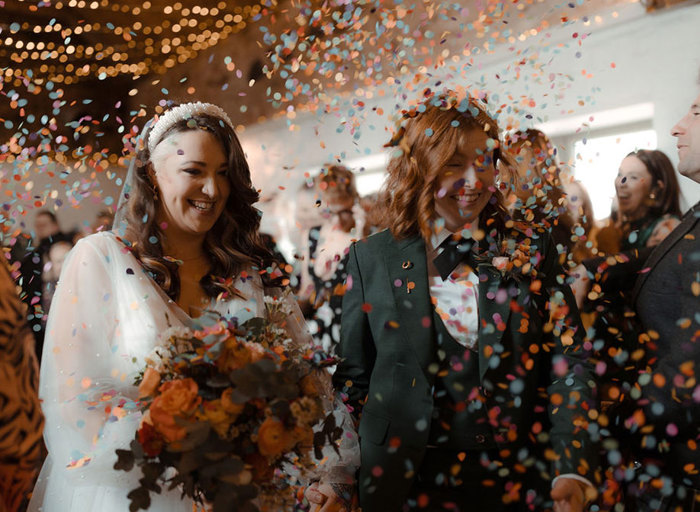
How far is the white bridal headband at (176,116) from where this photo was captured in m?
1.89

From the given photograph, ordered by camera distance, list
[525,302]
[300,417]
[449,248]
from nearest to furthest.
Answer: [300,417] < [525,302] < [449,248]

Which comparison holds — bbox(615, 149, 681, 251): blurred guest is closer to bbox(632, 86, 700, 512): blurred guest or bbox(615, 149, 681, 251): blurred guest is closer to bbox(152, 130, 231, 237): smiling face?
bbox(632, 86, 700, 512): blurred guest

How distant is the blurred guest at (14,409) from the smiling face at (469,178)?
108 cm

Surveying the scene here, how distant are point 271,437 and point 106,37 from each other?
6.36ft

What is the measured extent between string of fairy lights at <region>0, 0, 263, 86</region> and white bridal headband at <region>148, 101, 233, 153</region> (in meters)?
0.78

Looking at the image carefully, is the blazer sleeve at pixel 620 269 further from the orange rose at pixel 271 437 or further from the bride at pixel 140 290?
the orange rose at pixel 271 437

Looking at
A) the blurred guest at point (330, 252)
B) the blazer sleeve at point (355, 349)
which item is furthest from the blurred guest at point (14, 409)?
the blurred guest at point (330, 252)

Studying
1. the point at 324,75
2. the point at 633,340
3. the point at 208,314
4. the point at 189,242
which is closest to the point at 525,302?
the point at 633,340

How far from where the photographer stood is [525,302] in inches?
67.0

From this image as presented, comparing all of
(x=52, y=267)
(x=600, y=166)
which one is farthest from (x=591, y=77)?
(x=52, y=267)

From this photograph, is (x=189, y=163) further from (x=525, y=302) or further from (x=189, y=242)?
(x=525, y=302)

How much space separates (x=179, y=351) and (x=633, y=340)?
121cm

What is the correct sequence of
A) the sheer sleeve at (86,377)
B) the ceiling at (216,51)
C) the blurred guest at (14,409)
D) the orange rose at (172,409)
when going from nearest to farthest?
1. the blurred guest at (14,409)
2. the orange rose at (172,409)
3. the sheer sleeve at (86,377)
4. the ceiling at (216,51)

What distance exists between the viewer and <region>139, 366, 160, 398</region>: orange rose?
1.41 m
